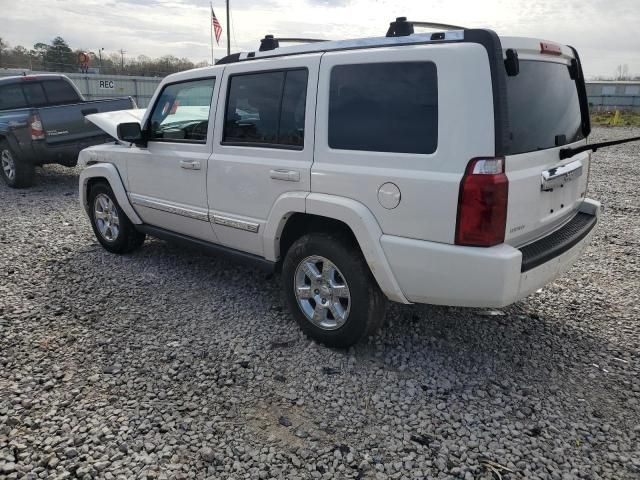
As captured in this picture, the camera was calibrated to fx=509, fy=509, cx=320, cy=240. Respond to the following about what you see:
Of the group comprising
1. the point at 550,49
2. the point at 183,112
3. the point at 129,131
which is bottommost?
the point at 129,131

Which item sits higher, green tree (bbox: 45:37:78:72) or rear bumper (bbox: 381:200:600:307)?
green tree (bbox: 45:37:78:72)

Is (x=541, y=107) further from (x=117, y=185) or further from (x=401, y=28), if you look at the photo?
(x=117, y=185)

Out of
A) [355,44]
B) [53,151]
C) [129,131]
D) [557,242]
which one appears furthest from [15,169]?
[557,242]

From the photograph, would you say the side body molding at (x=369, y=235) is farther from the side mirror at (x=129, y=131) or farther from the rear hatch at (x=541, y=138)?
the side mirror at (x=129, y=131)

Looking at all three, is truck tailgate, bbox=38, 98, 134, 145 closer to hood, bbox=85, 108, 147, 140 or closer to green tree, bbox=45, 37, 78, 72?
hood, bbox=85, 108, 147, 140

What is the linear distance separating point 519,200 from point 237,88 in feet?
7.48

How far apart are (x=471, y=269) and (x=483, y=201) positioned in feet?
1.22

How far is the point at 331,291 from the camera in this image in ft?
11.2

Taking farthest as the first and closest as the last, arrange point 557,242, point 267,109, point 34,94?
point 34,94 → point 267,109 → point 557,242

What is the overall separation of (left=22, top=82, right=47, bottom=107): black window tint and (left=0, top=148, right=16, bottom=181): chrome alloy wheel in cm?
120

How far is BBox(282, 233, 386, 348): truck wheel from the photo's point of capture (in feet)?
10.5

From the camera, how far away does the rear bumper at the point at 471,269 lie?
270cm

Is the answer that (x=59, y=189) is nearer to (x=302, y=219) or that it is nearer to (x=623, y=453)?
(x=302, y=219)

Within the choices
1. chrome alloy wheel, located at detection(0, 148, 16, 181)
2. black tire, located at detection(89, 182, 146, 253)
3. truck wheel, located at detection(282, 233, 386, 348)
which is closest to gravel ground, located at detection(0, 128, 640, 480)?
truck wheel, located at detection(282, 233, 386, 348)
